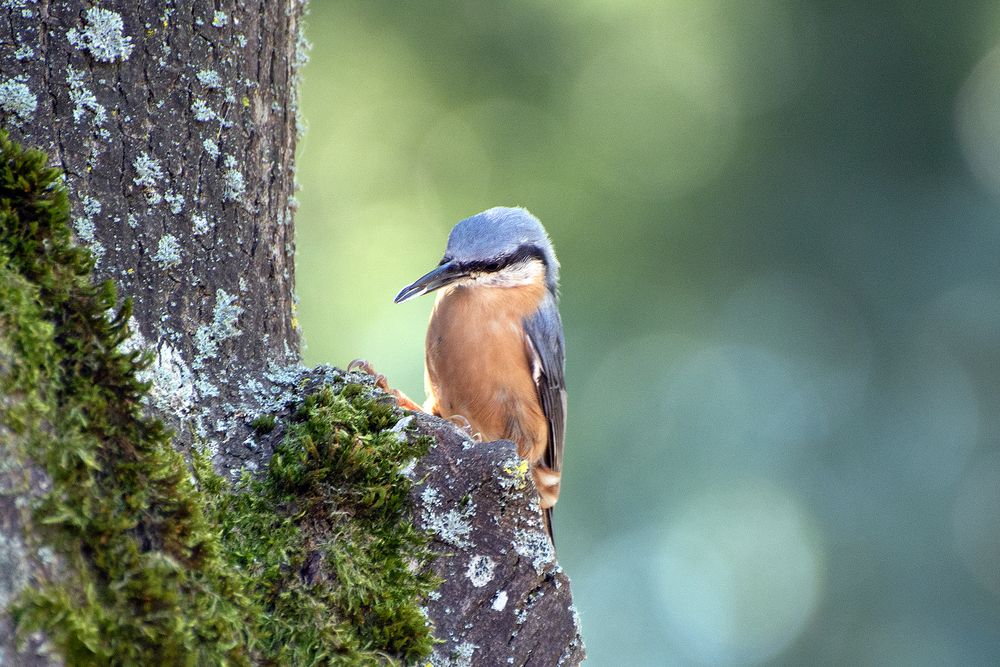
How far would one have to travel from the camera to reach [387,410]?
2168 millimetres

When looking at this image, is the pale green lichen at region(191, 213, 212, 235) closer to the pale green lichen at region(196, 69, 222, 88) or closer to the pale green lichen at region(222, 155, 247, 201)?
the pale green lichen at region(222, 155, 247, 201)

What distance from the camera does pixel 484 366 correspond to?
410 cm

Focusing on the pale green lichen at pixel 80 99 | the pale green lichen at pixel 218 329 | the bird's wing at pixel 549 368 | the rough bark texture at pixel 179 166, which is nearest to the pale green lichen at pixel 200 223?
the rough bark texture at pixel 179 166

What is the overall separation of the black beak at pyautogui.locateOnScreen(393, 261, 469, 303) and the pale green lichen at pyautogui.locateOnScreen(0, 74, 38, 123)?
1708mm

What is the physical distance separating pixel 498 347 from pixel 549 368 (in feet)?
0.96

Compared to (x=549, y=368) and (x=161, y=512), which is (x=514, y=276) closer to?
(x=549, y=368)

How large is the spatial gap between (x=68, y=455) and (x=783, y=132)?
573 centimetres

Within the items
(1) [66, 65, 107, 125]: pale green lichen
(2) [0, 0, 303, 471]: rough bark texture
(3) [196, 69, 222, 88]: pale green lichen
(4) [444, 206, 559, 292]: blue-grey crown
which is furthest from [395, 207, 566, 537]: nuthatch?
(1) [66, 65, 107, 125]: pale green lichen

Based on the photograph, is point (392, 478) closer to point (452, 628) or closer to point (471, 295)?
point (452, 628)

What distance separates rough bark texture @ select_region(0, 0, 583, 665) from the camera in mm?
1979

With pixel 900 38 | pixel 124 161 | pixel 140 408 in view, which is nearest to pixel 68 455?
pixel 140 408

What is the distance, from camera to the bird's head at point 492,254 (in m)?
3.85

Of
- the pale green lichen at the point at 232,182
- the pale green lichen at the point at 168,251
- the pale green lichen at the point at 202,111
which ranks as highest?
the pale green lichen at the point at 202,111

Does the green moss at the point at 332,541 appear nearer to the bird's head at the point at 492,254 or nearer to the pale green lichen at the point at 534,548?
the pale green lichen at the point at 534,548
